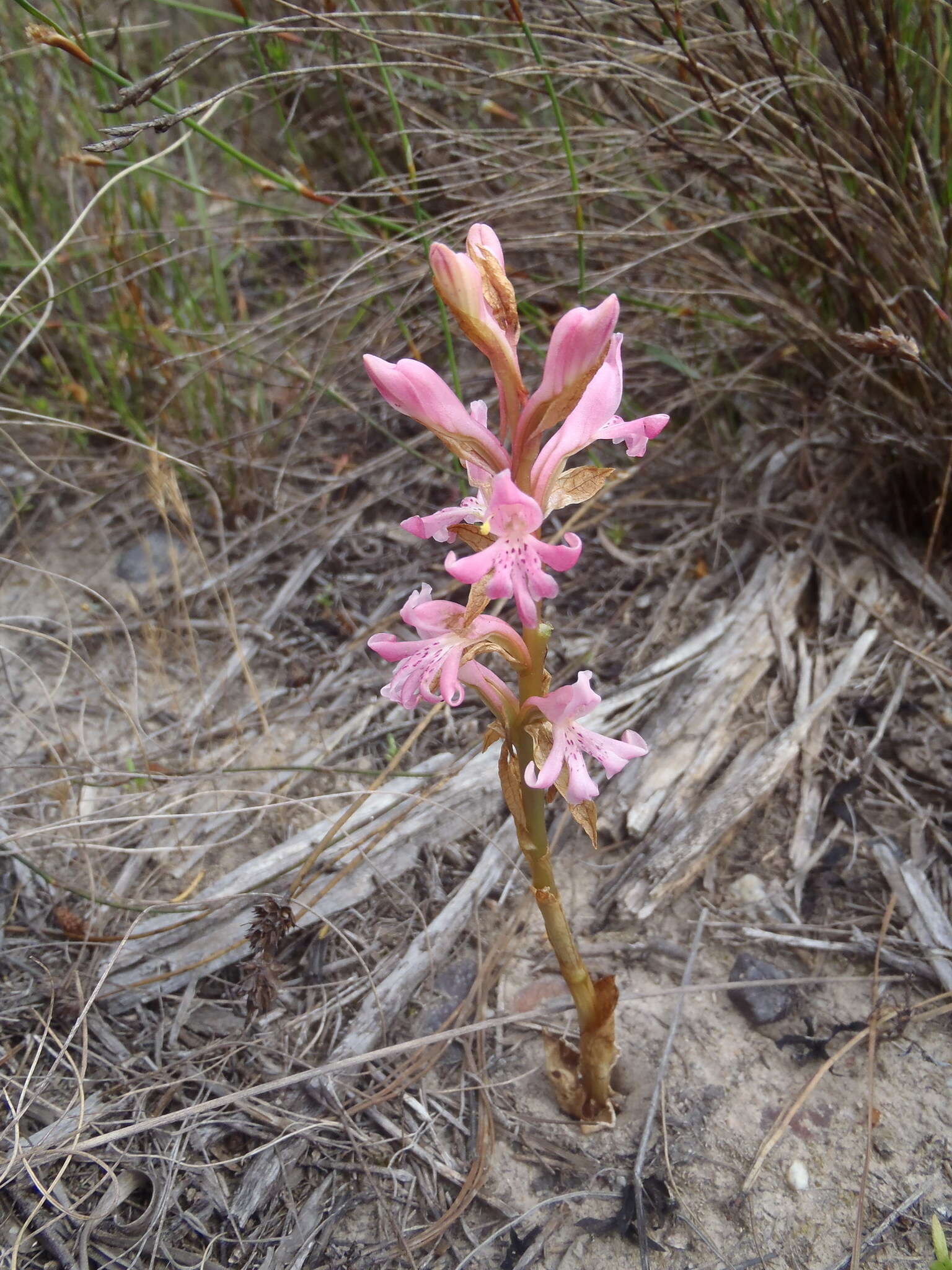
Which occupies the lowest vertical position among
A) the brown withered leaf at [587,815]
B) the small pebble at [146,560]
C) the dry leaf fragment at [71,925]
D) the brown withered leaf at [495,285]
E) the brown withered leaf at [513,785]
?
the dry leaf fragment at [71,925]

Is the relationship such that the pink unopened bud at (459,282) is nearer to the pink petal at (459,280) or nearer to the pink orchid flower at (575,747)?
the pink petal at (459,280)

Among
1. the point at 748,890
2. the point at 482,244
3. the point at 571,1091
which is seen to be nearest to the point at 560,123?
the point at 482,244

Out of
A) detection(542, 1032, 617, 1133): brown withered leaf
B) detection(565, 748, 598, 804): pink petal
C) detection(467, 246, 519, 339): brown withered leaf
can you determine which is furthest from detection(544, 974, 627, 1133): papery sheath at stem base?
detection(467, 246, 519, 339): brown withered leaf

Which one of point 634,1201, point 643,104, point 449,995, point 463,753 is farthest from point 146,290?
point 634,1201

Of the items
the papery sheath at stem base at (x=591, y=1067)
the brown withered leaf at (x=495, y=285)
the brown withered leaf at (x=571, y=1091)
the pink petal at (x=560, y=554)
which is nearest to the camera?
the pink petal at (x=560, y=554)

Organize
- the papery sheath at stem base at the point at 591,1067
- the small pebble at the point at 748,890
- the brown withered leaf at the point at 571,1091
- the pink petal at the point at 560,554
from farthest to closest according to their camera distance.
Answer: the small pebble at the point at 748,890 → the brown withered leaf at the point at 571,1091 → the papery sheath at stem base at the point at 591,1067 → the pink petal at the point at 560,554

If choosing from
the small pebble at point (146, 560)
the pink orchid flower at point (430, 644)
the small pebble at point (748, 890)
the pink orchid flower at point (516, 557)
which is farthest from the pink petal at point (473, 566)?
the small pebble at point (146, 560)

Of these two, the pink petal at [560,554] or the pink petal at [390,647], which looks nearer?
the pink petal at [560,554]

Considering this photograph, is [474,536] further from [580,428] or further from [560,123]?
[560,123]
